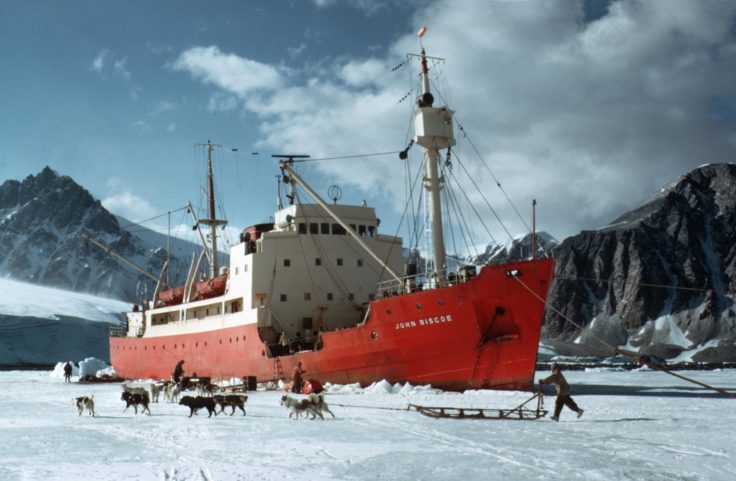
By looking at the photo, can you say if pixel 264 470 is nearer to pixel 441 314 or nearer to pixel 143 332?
pixel 441 314

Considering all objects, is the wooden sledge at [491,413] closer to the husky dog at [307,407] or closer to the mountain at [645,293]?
the husky dog at [307,407]

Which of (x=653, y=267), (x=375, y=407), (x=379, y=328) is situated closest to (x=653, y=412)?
(x=375, y=407)

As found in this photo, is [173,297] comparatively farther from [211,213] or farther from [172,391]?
[172,391]

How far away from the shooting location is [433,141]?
97.5 feet

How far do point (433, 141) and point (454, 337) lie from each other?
9.13 m

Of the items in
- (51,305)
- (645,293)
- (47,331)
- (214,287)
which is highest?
(51,305)

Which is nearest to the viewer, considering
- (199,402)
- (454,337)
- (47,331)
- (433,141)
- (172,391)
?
(199,402)

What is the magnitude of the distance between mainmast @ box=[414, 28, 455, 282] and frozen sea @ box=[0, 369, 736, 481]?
9601 mm

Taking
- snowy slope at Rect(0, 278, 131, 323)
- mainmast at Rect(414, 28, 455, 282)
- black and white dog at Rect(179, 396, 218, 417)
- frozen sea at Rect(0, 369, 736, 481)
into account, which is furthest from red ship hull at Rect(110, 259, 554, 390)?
snowy slope at Rect(0, 278, 131, 323)

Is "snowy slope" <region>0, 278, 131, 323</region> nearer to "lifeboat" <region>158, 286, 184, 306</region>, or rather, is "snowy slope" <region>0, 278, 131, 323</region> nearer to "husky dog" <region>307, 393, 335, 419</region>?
"lifeboat" <region>158, 286, 184, 306</region>

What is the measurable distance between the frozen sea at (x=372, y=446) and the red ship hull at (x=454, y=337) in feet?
13.9

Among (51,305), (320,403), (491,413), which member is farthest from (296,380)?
(51,305)

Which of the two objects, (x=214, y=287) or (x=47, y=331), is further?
(x=47, y=331)

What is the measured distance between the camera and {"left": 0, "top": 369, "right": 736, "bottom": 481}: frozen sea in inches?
400
